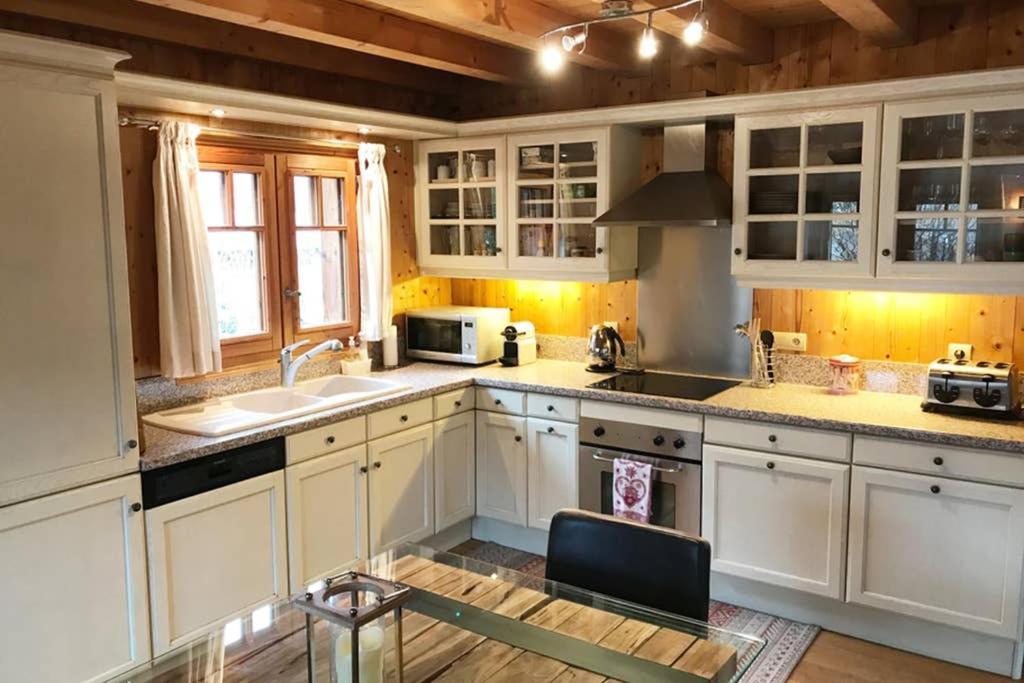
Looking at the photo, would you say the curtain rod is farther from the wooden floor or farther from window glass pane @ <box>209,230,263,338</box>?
the wooden floor

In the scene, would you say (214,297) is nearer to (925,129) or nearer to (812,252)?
(812,252)

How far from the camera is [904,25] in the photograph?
3127 millimetres

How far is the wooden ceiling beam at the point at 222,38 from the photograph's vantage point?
2.84m

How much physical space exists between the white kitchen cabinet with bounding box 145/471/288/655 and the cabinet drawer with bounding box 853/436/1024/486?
2269mm

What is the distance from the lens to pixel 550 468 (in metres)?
3.91

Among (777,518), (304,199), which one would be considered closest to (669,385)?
(777,518)

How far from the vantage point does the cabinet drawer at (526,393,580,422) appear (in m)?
3.78

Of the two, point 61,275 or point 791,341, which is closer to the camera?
point 61,275

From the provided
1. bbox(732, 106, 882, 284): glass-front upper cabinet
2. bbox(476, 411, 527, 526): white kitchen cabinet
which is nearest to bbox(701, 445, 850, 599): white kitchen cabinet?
bbox(732, 106, 882, 284): glass-front upper cabinet

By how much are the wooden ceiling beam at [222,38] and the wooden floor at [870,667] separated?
3.29 meters

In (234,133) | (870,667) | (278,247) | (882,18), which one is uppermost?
(882,18)

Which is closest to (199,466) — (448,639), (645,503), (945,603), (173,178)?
(173,178)

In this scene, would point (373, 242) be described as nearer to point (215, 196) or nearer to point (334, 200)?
point (334, 200)

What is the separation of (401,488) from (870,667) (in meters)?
2.07
